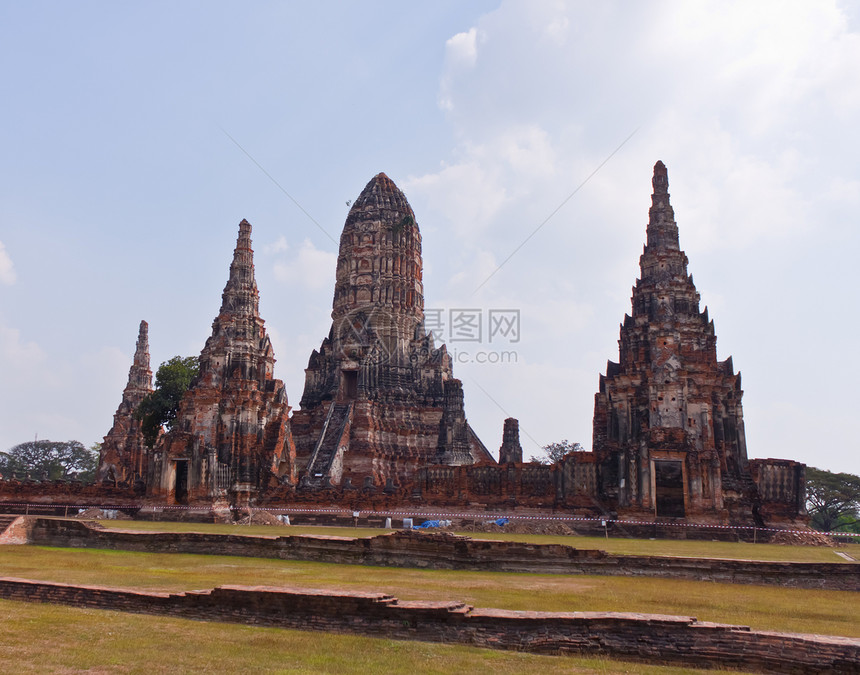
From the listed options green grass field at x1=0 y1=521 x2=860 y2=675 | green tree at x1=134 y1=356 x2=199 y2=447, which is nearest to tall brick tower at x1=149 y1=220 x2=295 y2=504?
green tree at x1=134 y1=356 x2=199 y2=447

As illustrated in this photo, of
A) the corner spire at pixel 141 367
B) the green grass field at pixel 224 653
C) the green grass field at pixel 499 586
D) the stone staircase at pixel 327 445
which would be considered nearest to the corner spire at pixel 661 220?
the stone staircase at pixel 327 445

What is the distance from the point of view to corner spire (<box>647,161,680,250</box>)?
3275 cm

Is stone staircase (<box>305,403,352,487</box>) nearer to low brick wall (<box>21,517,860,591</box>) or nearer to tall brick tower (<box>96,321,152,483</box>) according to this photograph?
tall brick tower (<box>96,321,152,483</box>)

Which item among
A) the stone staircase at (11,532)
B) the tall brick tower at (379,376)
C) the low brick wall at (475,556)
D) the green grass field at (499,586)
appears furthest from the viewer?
the tall brick tower at (379,376)

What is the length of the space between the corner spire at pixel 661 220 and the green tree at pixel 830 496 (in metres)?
30.1

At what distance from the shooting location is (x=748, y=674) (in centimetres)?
688

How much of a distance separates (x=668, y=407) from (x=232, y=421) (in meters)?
19.1

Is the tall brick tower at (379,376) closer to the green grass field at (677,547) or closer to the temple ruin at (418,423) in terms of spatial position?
the temple ruin at (418,423)

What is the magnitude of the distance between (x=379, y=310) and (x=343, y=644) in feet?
130

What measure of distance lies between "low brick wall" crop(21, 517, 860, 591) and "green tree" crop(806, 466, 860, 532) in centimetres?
4565

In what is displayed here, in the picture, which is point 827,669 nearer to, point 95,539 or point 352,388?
point 95,539

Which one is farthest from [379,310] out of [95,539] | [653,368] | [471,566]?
[471,566]

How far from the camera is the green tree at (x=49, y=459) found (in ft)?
245

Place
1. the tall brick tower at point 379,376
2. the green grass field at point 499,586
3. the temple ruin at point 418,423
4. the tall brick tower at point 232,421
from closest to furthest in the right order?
1. the green grass field at point 499,586
2. the temple ruin at point 418,423
3. the tall brick tower at point 232,421
4. the tall brick tower at point 379,376
